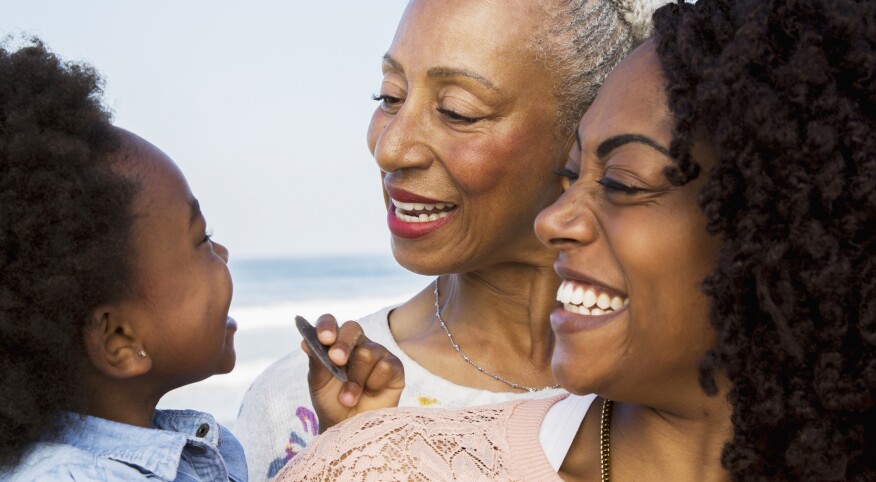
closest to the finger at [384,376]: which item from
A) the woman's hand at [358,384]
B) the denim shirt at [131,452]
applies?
the woman's hand at [358,384]

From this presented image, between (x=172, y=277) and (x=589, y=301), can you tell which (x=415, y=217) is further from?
(x=589, y=301)

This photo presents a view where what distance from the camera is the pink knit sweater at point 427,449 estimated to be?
2102mm

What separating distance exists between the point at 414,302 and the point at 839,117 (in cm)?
193

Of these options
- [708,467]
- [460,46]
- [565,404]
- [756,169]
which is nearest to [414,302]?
[460,46]

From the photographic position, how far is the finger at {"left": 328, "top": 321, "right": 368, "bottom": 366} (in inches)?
103

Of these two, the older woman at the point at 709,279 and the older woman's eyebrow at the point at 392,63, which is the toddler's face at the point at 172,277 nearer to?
the older woman at the point at 709,279

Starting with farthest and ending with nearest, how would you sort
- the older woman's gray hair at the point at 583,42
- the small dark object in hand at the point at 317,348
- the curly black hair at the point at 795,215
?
the older woman's gray hair at the point at 583,42, the small dark object in hand at the point at 317,348, the curly black hair at the point at 795,215

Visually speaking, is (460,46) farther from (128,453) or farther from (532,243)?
(128,453)

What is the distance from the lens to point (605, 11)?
10.3 feet

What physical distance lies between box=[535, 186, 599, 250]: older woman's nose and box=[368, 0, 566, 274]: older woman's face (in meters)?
0.77

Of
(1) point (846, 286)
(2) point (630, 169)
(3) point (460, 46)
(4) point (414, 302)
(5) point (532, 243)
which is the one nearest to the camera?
(1) point (846, 286)

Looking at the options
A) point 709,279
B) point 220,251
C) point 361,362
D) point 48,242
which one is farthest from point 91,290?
point 709,279

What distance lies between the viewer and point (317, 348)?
2584 mm

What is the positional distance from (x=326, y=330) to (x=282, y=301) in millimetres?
20507
